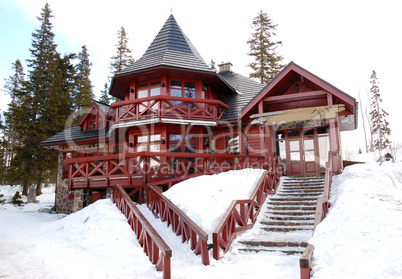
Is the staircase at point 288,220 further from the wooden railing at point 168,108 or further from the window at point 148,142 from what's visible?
the window at point 148,142

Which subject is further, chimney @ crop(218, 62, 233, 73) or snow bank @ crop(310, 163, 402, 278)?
chimney @ crop(218, 62, 233, 73)

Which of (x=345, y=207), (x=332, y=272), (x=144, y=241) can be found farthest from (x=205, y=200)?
(x=332, y=272)

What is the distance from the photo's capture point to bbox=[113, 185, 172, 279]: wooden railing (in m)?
5.26

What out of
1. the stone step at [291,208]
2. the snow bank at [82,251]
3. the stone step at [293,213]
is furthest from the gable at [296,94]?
the snow bank at [82,251]

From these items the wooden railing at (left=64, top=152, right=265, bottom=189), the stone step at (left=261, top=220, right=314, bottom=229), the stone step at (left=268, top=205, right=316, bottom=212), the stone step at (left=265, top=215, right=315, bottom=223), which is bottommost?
the stone step at (left=261, top=220, right=314, bottom=229)

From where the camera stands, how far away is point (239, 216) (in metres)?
7.70

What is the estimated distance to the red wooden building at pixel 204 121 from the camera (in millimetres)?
12180

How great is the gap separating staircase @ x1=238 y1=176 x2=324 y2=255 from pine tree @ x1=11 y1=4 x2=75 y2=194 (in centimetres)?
1788

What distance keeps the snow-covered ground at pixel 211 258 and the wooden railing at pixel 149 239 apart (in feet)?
0.54

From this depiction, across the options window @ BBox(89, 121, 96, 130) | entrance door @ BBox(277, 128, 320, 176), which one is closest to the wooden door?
entrance door @ BBox(277, 128, 320, 176)

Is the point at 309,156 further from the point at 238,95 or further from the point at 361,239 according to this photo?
the point at 361,239

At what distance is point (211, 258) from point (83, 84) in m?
28.7

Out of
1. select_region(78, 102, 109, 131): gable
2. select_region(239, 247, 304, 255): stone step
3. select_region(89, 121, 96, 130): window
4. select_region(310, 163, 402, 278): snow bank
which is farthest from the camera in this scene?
select_region(89, 121, 96, 130): window

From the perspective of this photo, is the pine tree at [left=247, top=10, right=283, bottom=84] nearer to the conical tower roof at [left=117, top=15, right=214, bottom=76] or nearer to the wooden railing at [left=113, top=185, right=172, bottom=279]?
the conical tower roof at [left=117, top=15, right=214, bottom=76]
